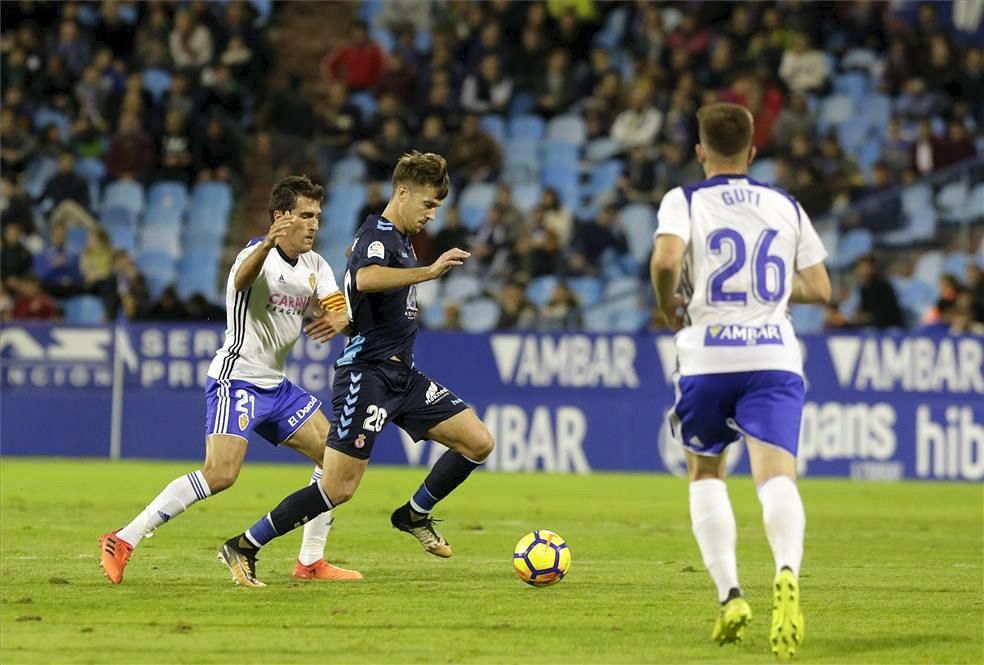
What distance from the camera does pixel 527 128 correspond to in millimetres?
24906

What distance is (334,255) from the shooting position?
905 inches

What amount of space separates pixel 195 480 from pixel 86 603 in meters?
1.20

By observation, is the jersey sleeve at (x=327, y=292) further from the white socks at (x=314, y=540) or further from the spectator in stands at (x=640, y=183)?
the spectator in stands at (x=640, y=183)

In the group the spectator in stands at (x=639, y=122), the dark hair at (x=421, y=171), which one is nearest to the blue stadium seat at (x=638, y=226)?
the spectator in stands at (x=639, y=122)

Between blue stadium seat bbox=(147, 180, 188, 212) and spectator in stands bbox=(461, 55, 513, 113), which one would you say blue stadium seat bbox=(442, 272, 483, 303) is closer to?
spectator in stands bbox=(461, 55, 513, 113)

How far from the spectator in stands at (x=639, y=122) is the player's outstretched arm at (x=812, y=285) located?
1671 cm

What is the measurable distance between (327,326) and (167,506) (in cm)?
129

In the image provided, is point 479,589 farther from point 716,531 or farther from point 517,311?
point 517,311

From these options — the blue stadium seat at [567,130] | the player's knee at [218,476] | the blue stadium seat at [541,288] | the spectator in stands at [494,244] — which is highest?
the blue stadium seat at [567,130]

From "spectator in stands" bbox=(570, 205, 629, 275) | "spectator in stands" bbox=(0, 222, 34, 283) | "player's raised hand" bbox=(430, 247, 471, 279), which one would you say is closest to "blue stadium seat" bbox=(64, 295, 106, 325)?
"spectator in stands" bbox=(0, 222, 34, 283)

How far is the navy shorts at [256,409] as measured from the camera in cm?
918

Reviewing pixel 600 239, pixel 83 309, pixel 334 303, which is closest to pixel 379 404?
pixel 334 303

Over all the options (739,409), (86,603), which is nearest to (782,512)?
(739,409)

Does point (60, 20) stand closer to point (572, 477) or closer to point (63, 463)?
point (63, 463)
